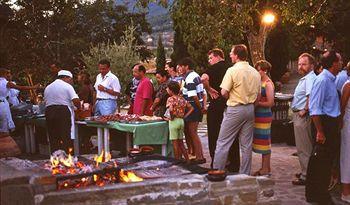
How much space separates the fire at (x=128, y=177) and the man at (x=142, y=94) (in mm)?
4113

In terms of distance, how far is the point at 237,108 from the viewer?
6961 mm

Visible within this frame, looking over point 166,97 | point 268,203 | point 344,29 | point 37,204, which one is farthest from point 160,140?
point 344,29

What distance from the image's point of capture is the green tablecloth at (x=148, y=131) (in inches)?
323

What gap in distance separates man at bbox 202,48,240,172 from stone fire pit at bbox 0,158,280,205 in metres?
→ 2.54

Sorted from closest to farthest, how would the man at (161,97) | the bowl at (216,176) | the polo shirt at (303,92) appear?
the bowl at (216,176) → the polo shirt at (303,92) → the man at (161,97)

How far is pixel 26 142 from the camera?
37.5 ft

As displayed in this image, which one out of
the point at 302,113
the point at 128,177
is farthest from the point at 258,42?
the point at 128,177

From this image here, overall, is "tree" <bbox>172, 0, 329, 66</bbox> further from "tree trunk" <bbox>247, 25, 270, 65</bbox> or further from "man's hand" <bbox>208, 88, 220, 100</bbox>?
"man's hand" <bbox>208, 88, 220, 100</bbox>

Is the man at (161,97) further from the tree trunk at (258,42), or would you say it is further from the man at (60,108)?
the tree trunk at (258,42)

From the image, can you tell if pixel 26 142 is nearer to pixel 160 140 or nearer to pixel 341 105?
pixel 160 140

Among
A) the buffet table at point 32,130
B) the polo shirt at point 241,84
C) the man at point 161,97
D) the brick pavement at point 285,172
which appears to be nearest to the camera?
the brick pavement at point 285,172

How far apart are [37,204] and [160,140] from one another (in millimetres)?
4120

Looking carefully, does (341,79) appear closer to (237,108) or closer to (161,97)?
(237,108)

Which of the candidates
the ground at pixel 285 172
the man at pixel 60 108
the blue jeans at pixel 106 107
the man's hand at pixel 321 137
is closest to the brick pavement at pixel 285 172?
the ground at pixel 285 172
